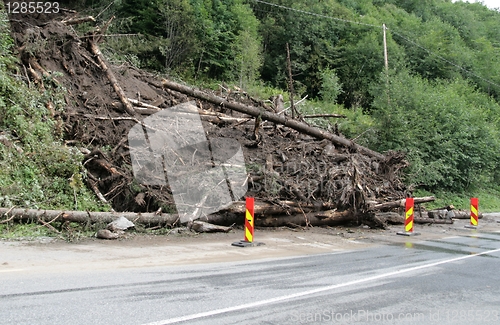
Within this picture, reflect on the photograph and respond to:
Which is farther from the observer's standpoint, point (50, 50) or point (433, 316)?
point (50, 50)

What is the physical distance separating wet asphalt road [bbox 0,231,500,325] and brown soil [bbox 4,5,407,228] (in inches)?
205

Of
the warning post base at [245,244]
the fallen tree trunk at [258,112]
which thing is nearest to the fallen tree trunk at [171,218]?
the warning post base at [245,244]

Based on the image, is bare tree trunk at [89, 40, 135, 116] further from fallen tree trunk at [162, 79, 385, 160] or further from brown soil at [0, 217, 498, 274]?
brown soil at [0, 217, 498, 274]

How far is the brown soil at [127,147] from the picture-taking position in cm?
1287

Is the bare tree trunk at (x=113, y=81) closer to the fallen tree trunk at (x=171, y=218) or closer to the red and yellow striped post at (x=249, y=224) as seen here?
the fallen tree trunk at (x=171, y=218)

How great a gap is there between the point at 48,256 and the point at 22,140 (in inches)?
237

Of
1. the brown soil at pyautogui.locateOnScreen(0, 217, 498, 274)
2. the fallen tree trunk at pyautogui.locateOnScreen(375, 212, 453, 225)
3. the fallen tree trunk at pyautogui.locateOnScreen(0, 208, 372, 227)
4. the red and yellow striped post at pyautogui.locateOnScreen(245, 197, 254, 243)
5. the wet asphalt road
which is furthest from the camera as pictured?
→ the fallen tree trunk at pyautogui.locateOnScreen(375, 212, 453, 225)

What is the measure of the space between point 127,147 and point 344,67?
34784mm

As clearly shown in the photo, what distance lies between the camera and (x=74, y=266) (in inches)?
285

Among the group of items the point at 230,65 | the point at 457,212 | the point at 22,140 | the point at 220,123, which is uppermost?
the point at 230,65

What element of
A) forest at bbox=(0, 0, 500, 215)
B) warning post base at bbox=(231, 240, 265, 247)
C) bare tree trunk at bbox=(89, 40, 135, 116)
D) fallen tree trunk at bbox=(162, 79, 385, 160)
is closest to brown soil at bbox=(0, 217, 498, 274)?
warning post base at bbox=(231, 240, 265, 247)

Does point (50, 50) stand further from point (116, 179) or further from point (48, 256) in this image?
point (48, 256)

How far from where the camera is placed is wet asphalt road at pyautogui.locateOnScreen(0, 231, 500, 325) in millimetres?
4867

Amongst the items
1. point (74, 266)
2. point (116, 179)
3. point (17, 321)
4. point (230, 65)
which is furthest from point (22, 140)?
point (230, 65)
